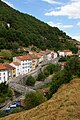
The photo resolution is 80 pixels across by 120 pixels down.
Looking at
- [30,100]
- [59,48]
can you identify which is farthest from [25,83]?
[59,48]

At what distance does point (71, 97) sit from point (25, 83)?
4101 cm

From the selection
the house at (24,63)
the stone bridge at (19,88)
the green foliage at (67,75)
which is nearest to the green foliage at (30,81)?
the stone bridge at (19,88)

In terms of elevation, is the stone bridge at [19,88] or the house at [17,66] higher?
the house at [17,66]

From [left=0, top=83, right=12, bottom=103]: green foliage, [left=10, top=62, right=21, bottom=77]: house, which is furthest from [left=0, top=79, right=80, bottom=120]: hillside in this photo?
[left=10, top=62, right=21, bottom=77]: house

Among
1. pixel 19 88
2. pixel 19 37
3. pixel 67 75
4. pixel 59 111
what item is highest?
pixel 19 37

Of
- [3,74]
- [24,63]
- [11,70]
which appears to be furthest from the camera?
[24,63]

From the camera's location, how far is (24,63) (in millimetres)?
75250

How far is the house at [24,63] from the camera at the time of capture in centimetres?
7350

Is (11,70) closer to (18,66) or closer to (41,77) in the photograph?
(18,66)

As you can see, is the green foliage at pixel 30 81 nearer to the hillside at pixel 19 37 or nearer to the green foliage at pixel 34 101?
the hillside at pixel 19 37

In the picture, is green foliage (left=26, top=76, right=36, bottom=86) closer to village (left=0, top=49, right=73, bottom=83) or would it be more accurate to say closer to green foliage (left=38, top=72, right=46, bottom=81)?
village (left=0, top=49, right=73, bottom=83)

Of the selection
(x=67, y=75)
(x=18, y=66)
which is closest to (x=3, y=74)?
(x=18, y=66)

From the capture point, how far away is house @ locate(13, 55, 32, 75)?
73.5 m

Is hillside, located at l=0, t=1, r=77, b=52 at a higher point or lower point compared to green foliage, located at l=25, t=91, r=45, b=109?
higher
